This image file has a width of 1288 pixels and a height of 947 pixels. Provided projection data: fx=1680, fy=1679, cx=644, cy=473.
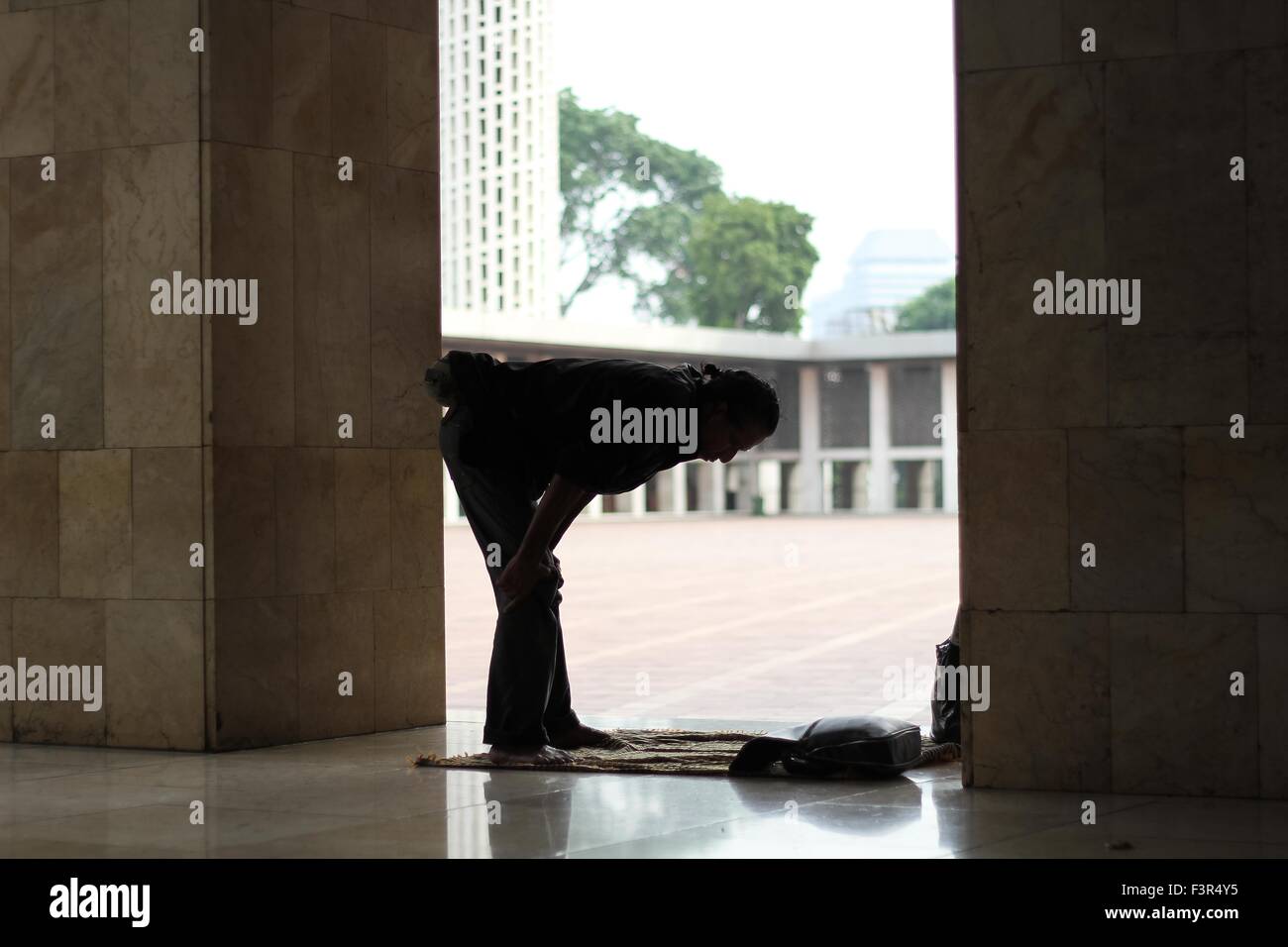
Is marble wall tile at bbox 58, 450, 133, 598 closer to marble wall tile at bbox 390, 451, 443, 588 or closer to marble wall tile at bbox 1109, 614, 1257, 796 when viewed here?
marble wall tile at bbox 390, 451, 443, 588

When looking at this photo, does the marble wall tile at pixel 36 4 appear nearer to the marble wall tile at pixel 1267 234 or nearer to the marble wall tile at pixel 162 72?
the marble wall tile at pixel 162 72

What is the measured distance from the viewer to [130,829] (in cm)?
575

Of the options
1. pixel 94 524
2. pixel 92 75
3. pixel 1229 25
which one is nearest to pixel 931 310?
pixel 92 75

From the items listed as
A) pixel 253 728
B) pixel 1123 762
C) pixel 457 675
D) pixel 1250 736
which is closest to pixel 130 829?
pixel 253 728

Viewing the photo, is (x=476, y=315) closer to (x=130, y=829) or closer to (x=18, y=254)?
(x=18, y=254)

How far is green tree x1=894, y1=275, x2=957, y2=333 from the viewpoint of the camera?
98625 mm

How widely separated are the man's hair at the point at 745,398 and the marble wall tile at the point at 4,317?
3.90 meters

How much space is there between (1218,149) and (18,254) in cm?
578

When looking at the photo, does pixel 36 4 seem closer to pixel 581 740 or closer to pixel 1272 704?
pixel 581 740

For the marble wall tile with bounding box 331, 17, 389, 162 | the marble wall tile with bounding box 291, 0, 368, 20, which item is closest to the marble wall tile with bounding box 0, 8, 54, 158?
the marble wall tile with bounding box 291, 0, 368, 20

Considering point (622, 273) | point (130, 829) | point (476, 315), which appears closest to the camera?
point (130, 829)

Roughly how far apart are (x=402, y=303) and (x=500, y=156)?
6430cm

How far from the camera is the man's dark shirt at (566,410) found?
6.71 meters

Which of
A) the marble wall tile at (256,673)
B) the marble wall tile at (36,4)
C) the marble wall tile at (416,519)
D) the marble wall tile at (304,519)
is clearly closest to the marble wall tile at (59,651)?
the marble wall tile at (256,673)
